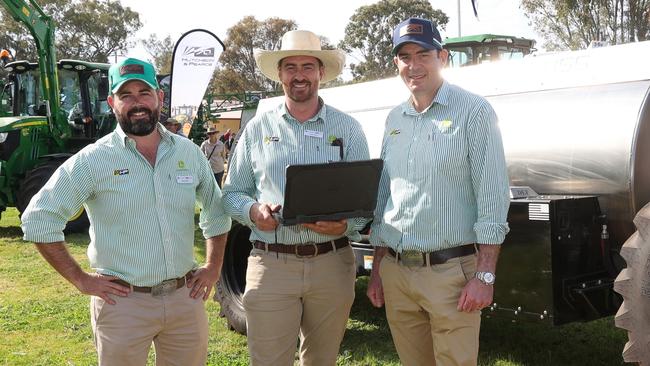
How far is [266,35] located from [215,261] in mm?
53651

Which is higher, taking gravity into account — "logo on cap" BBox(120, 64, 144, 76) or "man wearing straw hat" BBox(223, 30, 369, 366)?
"logo on cap" BBox(120, 64, 144, 76)

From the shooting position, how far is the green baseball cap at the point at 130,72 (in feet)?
10.2

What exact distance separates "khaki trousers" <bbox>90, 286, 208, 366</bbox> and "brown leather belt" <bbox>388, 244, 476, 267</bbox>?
104 cm

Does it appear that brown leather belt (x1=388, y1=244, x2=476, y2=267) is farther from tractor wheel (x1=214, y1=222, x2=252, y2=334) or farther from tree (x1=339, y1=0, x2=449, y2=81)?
tree (x1=339, y1=0, x2=449, y2=81)

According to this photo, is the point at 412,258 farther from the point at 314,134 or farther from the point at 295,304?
the point at 314,134

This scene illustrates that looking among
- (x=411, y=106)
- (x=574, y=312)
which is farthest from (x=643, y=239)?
(x=411, y=106)

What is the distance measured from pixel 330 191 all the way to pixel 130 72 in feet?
3.52

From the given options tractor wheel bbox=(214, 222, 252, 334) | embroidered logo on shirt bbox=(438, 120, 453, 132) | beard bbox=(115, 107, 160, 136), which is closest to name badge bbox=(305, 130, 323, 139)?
embroidered logo on shirt bbox=(438, 120, 453, 132)

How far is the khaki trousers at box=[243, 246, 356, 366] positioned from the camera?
3.46 metres

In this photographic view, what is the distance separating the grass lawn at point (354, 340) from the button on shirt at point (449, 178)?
2157 millimetres

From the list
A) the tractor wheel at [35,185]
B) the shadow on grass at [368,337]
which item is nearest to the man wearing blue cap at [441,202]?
the shadow on grass at [368,337]

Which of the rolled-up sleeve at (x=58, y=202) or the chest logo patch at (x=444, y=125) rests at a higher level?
the chest logo patch at (x=444, y=125)

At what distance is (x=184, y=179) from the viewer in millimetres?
3223

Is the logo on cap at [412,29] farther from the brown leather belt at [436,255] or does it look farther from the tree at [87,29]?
the tree at [87,29]
